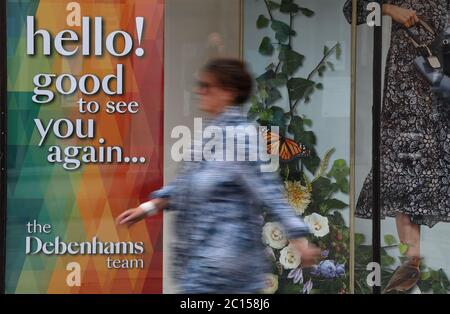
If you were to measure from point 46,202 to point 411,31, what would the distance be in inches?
108

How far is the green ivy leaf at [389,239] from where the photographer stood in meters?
5.56

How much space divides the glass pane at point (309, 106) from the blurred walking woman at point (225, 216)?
208 cm

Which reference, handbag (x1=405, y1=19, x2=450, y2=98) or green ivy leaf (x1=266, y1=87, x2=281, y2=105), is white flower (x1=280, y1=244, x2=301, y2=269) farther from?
handbag (x1=405, y1=19, x2=450, y2=98)

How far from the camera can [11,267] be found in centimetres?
515

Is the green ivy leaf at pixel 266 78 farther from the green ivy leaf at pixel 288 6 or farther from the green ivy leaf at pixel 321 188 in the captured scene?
the green ivy leaf at pixel 321 188

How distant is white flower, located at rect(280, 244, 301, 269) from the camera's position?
5477 millimetres

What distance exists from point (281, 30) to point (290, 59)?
21cm

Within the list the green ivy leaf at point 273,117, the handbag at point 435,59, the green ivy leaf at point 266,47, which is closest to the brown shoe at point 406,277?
the handbag at point 435,59

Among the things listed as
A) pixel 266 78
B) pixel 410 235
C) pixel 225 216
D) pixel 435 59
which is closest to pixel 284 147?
pixel 266 78

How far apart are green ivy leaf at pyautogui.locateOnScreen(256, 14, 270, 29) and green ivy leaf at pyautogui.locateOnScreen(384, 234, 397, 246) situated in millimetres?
1714

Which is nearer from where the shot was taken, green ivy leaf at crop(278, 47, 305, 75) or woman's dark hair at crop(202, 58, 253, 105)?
woman's dark hair at crop(202, 58, 253, 105)

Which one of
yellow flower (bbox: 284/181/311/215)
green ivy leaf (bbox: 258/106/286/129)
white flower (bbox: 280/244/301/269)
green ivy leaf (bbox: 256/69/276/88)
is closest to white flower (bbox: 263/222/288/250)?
white flower (bbox: 280/244/301/269)

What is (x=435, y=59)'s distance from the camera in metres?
5.47

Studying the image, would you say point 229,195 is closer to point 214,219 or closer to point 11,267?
point 214,219
